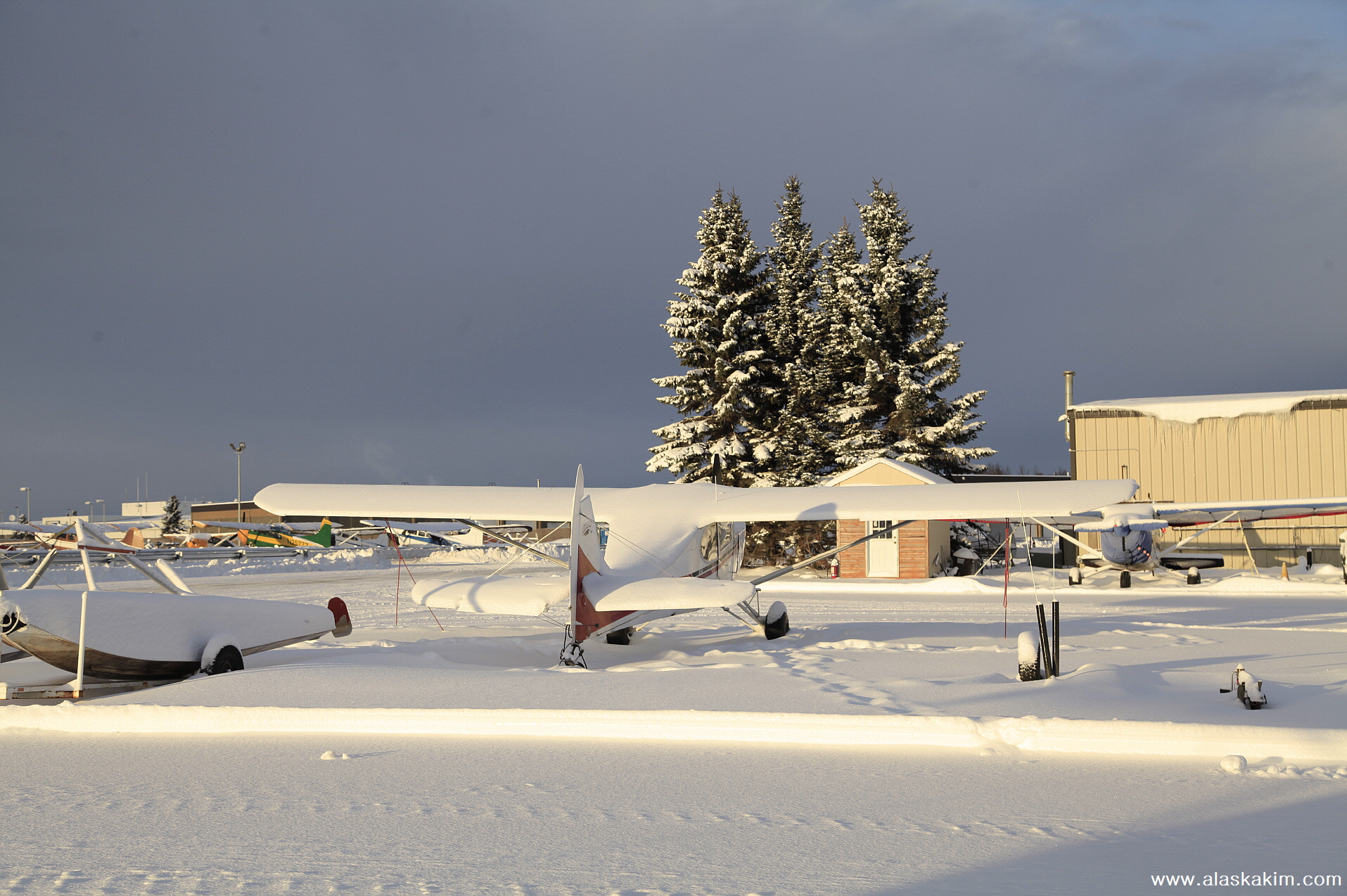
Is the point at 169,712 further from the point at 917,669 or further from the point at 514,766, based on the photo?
the point at 917,669

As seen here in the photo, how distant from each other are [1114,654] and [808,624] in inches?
184

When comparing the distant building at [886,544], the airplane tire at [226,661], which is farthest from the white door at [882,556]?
the airplane tire at [226,661]

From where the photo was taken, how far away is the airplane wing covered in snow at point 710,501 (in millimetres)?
10359

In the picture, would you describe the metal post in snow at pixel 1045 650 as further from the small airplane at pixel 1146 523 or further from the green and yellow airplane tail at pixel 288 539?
the green and yellow airplane tail at pixel 288 539

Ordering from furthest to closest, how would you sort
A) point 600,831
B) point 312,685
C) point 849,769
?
point 312,685 → point 849,769 → point 600,831

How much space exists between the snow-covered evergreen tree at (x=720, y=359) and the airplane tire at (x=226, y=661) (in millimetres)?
19391

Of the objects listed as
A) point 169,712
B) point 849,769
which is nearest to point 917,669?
point 849,769

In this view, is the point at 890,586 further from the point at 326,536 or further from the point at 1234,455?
the point at 326,536

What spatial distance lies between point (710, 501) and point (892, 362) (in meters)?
17.9

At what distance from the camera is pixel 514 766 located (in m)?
4.90

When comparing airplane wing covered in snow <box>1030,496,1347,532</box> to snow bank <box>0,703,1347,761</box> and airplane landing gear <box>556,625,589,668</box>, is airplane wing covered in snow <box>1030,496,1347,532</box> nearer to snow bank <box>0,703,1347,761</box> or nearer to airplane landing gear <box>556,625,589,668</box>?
airplane landing gear <box>556,625,589,668</box>

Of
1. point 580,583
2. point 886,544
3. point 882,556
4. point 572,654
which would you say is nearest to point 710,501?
point 580,583

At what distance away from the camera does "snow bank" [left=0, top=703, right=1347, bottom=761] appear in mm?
4914

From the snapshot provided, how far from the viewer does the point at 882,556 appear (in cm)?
2386
